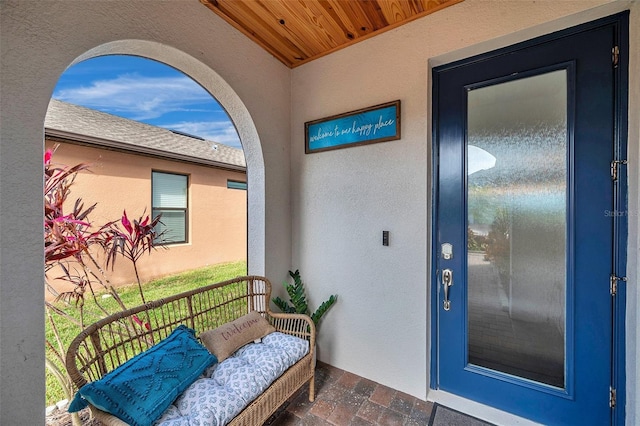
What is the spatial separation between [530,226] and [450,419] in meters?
1.36

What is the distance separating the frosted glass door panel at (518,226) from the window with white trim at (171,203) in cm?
478

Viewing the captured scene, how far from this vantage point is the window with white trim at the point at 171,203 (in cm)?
449

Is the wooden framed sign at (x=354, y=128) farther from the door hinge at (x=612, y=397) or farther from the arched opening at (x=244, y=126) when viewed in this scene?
the door hinge at (x=612, y=397)

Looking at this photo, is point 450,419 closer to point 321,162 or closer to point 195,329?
point 195,329

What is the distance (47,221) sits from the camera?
4.50 feet

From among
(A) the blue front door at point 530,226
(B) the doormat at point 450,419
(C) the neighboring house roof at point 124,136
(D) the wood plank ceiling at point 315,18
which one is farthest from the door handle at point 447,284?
(C) the neighboring house roof at point 124,136

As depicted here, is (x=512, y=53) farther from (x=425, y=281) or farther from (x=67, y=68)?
(x=67, y=68)

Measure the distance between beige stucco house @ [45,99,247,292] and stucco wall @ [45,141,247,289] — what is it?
1 centimetres

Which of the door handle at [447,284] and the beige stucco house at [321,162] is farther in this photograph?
the door handle at [447,284]

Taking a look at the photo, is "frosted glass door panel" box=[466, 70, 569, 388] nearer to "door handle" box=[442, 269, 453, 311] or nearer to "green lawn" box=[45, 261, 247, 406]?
"door handle" box=[442, 269, 453, 311]

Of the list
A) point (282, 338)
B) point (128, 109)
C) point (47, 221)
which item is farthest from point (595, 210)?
point (128, 109)

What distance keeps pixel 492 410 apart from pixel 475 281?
838 millimetres

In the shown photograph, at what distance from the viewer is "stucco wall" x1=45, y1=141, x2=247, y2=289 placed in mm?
3570

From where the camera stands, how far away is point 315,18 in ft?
5.77
